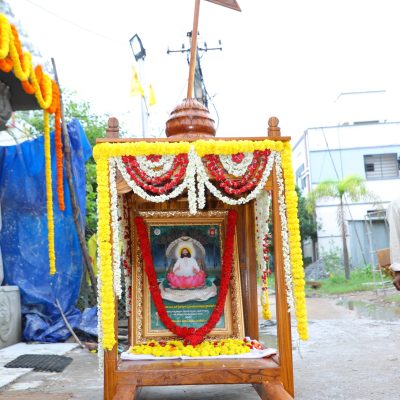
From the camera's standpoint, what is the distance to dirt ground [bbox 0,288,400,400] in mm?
4133

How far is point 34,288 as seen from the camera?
726 cm

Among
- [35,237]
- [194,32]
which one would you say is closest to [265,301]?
[194,32]

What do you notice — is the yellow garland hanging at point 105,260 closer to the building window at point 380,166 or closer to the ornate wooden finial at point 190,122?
the ornate wooden finial at point 190,122

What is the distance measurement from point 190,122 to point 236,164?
573mm

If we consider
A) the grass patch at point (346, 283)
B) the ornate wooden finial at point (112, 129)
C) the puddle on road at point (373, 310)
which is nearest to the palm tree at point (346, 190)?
the grass patch at point (346, 283)

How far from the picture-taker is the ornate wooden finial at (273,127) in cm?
381

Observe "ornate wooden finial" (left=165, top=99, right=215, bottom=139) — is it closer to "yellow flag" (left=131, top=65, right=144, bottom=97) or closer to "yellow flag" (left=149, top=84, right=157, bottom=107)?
"yellow flag" (left=131, top=65, right=144, bottom=97)

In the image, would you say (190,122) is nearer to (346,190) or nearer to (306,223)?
(346,190)

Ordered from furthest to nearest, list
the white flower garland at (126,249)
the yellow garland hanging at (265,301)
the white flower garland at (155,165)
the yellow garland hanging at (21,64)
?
1. the yellow garland hanging at (21,64)
2. the yellow garland hanging at (265,301)
3. the white flower garland at (126,249)
4. the white flower garland at (155,165)

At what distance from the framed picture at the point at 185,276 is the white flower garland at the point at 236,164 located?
1.00 metres

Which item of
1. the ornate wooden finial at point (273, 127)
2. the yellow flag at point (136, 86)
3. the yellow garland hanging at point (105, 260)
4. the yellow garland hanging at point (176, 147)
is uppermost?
the yellow flag at point (136, 86)

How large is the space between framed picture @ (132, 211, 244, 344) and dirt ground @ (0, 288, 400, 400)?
1.78 feet

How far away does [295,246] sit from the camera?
3678 mm

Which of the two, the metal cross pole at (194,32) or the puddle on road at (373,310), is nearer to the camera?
the metal cross pole at (194,32)
